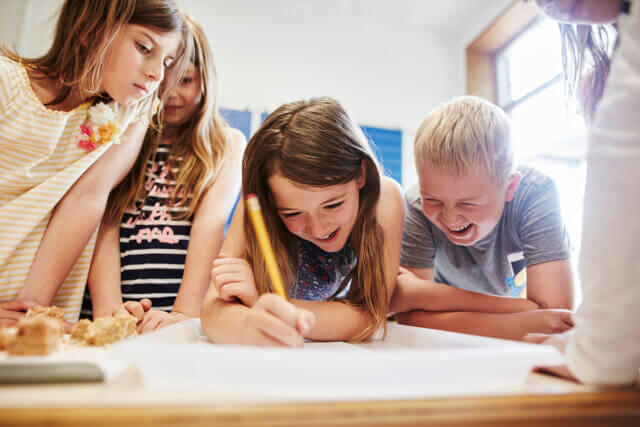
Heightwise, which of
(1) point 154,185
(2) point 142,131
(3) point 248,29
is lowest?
(1) point 154,185

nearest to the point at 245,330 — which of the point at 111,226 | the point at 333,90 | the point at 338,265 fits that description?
the point at 338,265

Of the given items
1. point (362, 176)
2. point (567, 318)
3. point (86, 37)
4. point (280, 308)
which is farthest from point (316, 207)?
point (86, 37)

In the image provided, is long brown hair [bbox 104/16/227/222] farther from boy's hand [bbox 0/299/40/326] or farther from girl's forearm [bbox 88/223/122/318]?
boy's hand [bbox 0/299/40/326]

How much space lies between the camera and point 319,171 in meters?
0.73

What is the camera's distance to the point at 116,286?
0.96 metres

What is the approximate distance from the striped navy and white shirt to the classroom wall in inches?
59.6

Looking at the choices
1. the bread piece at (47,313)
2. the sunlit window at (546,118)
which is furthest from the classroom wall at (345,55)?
the bread piece at (47,313)

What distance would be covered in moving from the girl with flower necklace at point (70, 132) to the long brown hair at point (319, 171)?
1.30 feet

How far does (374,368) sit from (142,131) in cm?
95

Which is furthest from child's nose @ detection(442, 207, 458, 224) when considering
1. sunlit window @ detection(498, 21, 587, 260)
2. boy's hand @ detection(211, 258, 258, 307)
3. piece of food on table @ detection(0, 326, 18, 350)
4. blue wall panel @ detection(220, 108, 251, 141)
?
blue wall panel @ detection(220, 108, 251, 141)

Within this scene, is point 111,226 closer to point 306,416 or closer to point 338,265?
point 338,265

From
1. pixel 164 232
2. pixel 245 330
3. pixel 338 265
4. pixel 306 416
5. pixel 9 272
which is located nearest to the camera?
pixel 306 416

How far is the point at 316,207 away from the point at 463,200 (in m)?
0.33

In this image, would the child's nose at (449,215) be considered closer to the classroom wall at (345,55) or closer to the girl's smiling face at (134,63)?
the girl's smiling face at (134,63)
